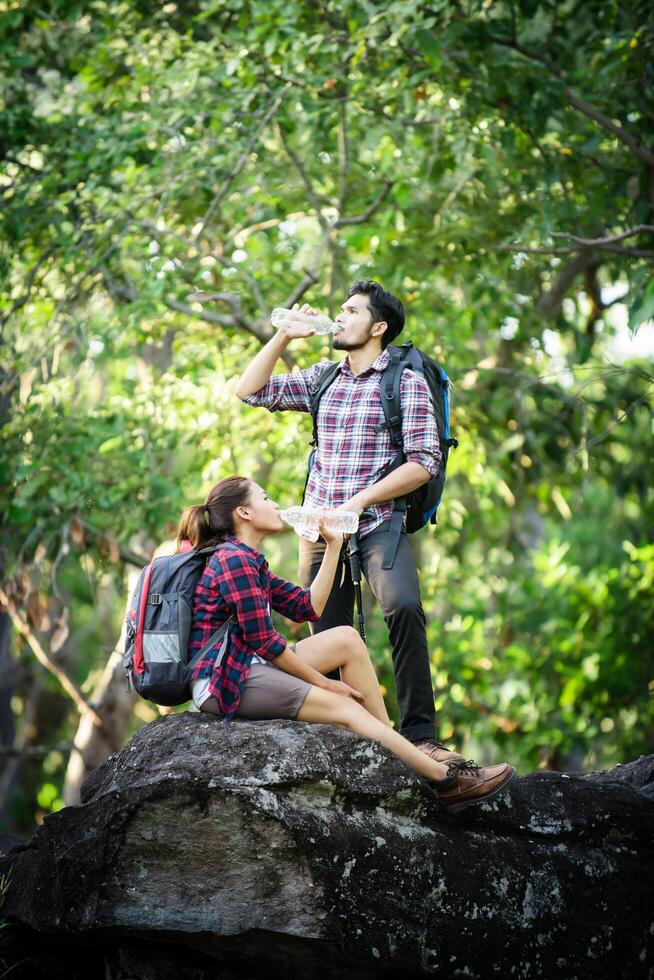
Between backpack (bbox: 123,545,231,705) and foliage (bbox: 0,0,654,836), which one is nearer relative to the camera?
backpack (bbox: 123,545,231,705)

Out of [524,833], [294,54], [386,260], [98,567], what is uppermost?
[294,54]

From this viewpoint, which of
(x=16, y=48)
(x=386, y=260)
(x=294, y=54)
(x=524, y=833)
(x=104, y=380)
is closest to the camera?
(x=524, y=833)

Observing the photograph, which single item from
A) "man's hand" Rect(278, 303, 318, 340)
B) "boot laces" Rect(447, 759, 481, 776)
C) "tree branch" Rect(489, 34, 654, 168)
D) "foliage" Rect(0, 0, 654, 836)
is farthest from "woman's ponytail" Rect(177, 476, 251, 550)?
"tree branch" Rect(489, 34, 654, 168)

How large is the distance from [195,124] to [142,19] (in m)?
1.36

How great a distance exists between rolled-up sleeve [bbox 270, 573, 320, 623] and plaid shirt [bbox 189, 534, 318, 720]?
22cm

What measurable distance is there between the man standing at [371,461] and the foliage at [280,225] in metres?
2.67

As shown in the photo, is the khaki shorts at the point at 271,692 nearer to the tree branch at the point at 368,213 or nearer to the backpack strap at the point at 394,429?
the backpack strap at the point at 394,429

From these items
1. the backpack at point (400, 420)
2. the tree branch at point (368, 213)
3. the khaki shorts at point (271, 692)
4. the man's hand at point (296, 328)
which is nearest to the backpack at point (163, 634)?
the khaki shorts at point (271, 692)

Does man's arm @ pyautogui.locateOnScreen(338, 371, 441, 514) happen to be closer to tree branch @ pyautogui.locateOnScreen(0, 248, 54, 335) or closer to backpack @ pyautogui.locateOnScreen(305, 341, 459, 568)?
backpack @ pyautogui.locateOnScreen(305, 341, 459, 568)

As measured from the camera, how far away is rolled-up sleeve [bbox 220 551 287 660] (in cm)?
464

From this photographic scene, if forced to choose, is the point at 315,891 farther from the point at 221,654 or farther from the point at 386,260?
the point at 386,260

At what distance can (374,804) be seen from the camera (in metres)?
4.66

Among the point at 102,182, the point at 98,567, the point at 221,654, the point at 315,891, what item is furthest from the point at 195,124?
the point at 315,891

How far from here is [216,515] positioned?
16.4ft
